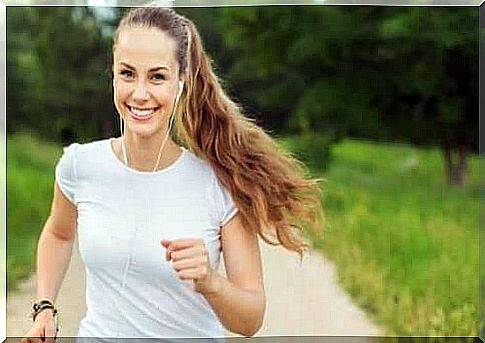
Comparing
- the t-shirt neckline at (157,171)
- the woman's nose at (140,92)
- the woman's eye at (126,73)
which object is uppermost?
the woman's eye at (126,73)

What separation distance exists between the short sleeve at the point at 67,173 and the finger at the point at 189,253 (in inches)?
25.3

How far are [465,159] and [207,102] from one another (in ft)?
3.43

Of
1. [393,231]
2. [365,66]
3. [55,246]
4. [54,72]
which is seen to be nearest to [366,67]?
[365,66]

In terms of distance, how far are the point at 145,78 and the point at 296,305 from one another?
1.04 metres

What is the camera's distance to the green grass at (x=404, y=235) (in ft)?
12.3

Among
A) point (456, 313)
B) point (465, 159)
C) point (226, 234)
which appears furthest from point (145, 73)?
point (456, 313)

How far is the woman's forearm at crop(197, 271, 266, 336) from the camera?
316cm

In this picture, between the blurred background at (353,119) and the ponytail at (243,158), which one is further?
the blurred background at (353,119)

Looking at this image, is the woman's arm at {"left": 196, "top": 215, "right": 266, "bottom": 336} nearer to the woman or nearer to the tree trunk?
the woman

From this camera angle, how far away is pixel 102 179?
3.44 meters

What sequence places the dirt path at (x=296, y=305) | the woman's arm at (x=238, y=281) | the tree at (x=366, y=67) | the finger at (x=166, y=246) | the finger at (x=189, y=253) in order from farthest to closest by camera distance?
1. the tree at (x=366, y=67)
2. the dirt path at (x=296, y=305)
3. the woman's arm at (x=238, y=281)
4. the finger at (x=166, y=246)
5. the finger at (x=189, y=253)

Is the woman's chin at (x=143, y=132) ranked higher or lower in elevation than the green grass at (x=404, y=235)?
higher

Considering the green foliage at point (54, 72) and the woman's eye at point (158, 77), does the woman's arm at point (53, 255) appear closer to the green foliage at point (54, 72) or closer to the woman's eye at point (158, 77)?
the green foliage at point (54, 72)

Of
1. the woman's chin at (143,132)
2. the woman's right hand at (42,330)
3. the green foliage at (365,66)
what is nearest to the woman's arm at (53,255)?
the woman's right hand at (42,330)
